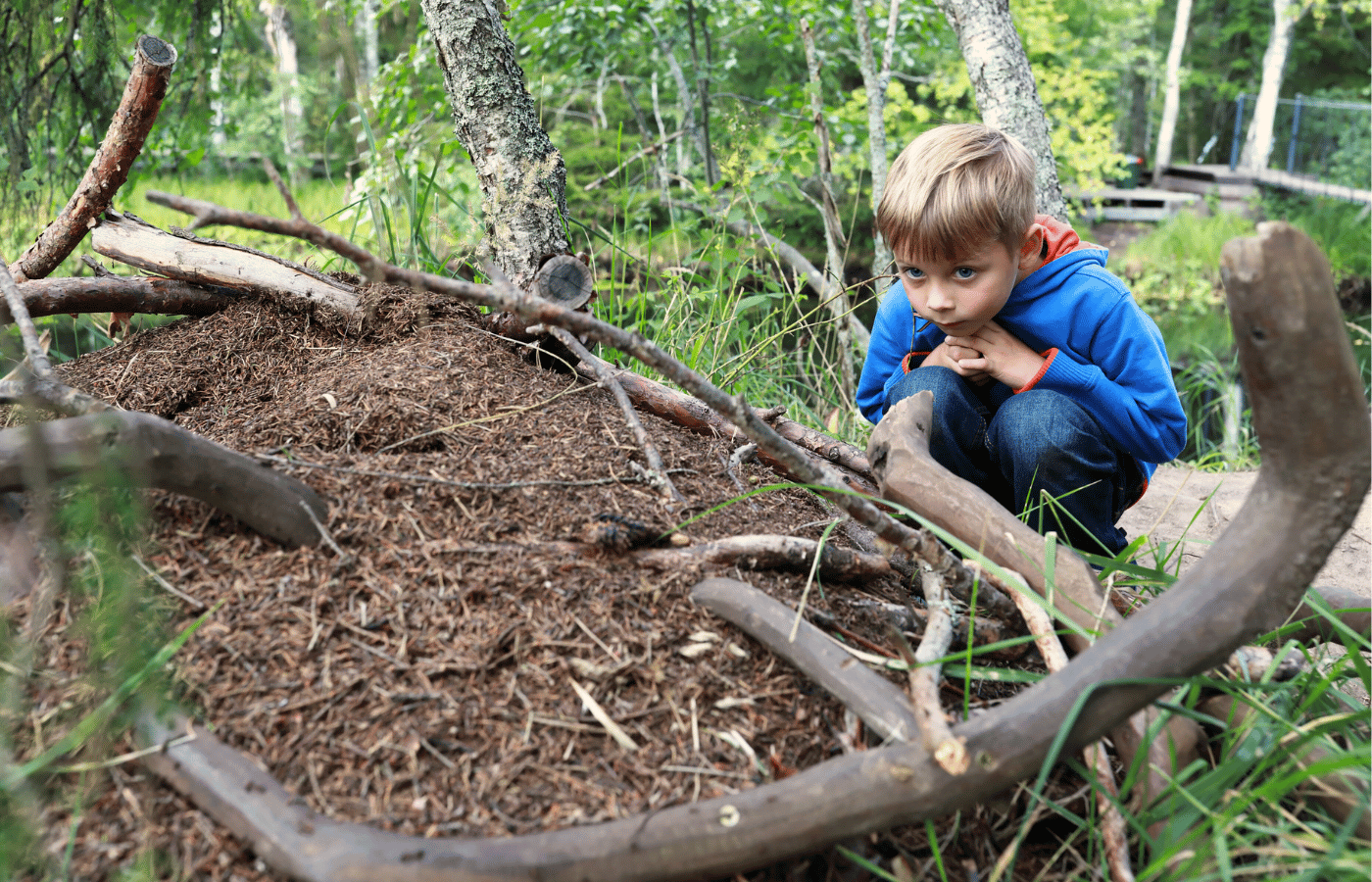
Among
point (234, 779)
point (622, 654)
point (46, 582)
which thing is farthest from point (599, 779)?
point (46, 582)

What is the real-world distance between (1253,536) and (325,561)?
4.78ft

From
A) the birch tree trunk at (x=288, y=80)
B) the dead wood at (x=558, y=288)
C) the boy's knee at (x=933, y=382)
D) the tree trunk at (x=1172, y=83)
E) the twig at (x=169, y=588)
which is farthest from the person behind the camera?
the tree trunk at (x=1172, y=83)

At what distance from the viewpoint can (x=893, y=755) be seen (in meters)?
1.09

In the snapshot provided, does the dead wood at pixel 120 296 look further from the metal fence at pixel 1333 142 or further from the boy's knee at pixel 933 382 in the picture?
the metal fence at pixel 1333 142

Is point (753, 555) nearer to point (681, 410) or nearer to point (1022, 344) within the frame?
point (681, 410)

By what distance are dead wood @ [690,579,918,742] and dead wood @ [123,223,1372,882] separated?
3.6 inches

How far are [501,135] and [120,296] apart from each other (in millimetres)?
1172

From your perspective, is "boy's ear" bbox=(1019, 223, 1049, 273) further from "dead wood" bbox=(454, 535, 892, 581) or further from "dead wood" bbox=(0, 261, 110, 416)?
"dead wood" bbox=(0, 261, 110, 416)

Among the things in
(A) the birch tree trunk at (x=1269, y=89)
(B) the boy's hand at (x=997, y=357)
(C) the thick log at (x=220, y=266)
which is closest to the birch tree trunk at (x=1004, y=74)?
(B) the boy's hand at (x=997, y=357)

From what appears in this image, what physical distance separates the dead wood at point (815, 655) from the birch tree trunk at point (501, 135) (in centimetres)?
130

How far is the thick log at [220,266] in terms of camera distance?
2287mm

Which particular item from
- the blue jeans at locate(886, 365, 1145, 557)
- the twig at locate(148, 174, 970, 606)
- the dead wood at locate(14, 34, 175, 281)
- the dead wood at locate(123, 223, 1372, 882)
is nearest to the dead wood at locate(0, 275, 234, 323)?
the dead wood at locate(14, 34, 175, 281)

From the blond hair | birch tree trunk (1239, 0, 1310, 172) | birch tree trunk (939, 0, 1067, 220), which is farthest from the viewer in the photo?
birch tree trunk (1239, 0, 1310, 172)

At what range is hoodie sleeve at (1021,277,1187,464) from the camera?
220cm
